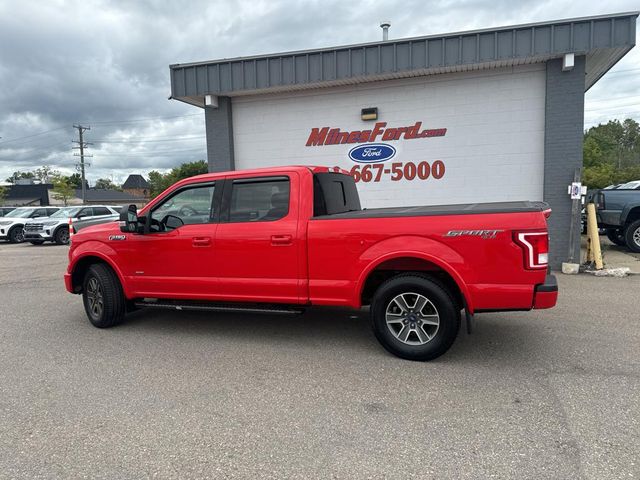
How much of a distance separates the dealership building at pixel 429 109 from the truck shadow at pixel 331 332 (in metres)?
4.67

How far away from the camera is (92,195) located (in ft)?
266

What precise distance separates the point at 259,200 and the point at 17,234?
63.7 ft

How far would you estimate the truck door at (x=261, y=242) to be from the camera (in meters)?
4.72

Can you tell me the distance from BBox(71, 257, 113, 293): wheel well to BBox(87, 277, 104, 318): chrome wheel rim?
0.79 ft

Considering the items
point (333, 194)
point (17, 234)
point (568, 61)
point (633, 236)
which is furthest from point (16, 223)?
point (633, 236)

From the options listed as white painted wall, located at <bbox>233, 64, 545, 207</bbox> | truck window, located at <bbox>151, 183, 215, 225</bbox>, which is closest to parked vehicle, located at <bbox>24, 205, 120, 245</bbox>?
white painted wall, located at <bbox>233, 64, 545, 207</bbox>

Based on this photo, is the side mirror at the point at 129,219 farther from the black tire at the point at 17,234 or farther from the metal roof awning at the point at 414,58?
the black tire at the point at 17,234

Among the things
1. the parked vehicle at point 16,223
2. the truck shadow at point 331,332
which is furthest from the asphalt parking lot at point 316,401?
the parked vehicle at point 16,223

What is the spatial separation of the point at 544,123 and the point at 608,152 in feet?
315

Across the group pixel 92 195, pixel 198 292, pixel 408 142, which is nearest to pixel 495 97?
pixel 408 142

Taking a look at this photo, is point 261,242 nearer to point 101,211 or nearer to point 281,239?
point 281,239

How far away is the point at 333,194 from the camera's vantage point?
208 inches

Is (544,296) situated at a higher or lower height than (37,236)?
higher

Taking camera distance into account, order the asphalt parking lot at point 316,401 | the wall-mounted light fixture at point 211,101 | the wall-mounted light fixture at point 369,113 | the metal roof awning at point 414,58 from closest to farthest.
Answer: the asphalt parking lot at point 316,401 → the metal roof awning at point 414,58 → the wall-mounted light fixture at point 369,113 → the wall-mounted light fixture at point 211,101
